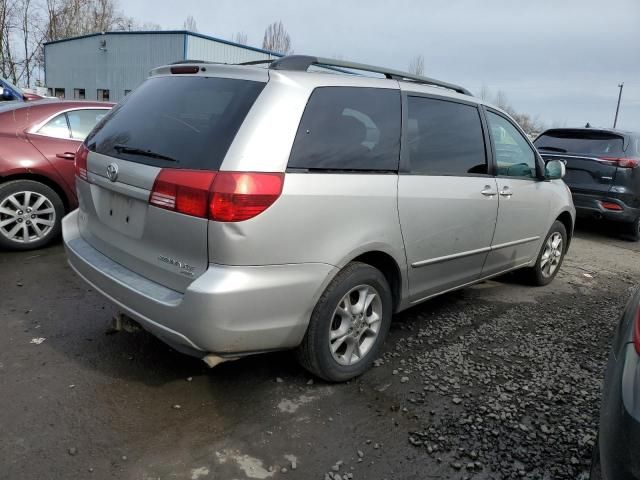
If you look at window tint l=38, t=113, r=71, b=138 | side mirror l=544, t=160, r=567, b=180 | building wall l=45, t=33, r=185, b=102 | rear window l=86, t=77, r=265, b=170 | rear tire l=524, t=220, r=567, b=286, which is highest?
building wall l=45, t=33, r=185, b=102

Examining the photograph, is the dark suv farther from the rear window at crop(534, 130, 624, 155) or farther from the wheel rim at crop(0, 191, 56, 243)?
the wheel rim at crop(0, 191, 56, 243)

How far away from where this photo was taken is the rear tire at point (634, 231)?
26.7ft

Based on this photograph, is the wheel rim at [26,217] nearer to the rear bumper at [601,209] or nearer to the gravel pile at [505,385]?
the gravel pile at [505,385]

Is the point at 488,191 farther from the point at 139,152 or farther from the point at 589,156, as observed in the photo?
the point at 589,156

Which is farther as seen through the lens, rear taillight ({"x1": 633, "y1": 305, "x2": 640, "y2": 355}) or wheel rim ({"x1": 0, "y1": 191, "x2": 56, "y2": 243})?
wheel rim ({"x1": 0, "y1": 191, "x2": 56, "y2": 243})

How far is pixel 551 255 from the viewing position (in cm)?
523

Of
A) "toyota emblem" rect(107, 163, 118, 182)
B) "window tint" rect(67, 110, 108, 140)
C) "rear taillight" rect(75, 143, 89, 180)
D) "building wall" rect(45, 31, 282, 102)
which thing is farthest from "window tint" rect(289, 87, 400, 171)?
"building wall" rect(45, 31, 282, 102)

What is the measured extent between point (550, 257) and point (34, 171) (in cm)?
510

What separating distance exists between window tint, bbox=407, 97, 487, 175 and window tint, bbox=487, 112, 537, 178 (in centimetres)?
24

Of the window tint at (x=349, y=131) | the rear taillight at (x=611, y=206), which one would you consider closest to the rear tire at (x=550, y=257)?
the window tint at (x=349, y=131)

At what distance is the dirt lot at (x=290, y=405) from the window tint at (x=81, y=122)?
1.89 meters

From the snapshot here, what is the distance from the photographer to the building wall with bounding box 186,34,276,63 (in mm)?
23375

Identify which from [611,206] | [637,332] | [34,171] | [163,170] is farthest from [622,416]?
[611,206]

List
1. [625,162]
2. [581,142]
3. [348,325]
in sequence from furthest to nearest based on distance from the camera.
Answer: [581,142] < [625,162] < [348,325]
